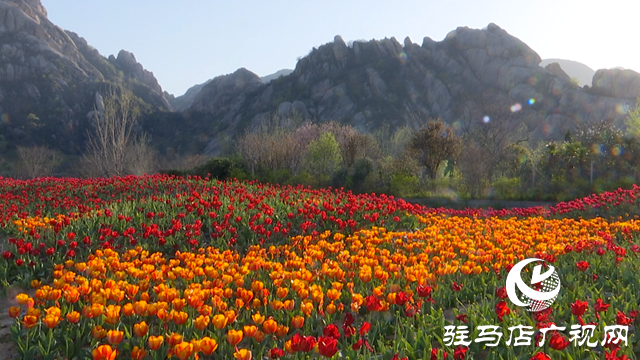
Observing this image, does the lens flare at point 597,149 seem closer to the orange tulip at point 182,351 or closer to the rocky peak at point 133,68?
the orange tulip at point 182,351

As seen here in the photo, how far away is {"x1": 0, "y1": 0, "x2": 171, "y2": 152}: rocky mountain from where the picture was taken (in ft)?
206

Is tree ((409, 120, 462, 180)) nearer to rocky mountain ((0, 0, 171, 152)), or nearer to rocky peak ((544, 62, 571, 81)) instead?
rocky mountain ((0, 0, 171, 152))

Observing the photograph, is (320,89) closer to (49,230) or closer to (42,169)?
(42,169)

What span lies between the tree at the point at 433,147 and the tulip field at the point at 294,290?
16059mm

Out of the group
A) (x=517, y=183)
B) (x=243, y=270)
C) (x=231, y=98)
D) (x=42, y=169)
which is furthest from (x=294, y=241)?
(x=231, y=98)

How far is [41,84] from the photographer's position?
233 feet

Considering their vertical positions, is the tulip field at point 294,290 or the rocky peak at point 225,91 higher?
the rocky peak at point 225,91

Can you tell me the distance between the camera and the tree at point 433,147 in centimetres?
2328

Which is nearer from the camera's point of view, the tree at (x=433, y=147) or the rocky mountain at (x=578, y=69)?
the tree at (x=433, y=147)

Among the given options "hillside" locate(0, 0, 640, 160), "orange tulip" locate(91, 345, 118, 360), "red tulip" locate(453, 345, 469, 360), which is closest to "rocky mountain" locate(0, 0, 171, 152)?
"hillside" locate(0, 0, 640, 160)

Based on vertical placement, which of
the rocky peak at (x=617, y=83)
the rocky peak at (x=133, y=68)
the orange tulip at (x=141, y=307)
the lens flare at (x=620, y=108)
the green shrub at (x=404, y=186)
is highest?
the rocky peak at (x=133, y=68)

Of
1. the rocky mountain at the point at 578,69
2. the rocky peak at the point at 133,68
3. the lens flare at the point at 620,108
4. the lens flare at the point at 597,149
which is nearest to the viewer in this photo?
the lens flare at the point at 597,149

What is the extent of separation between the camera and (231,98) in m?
87.2

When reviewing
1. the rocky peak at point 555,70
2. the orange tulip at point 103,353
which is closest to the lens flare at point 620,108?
the rocky peak at point 555,70
